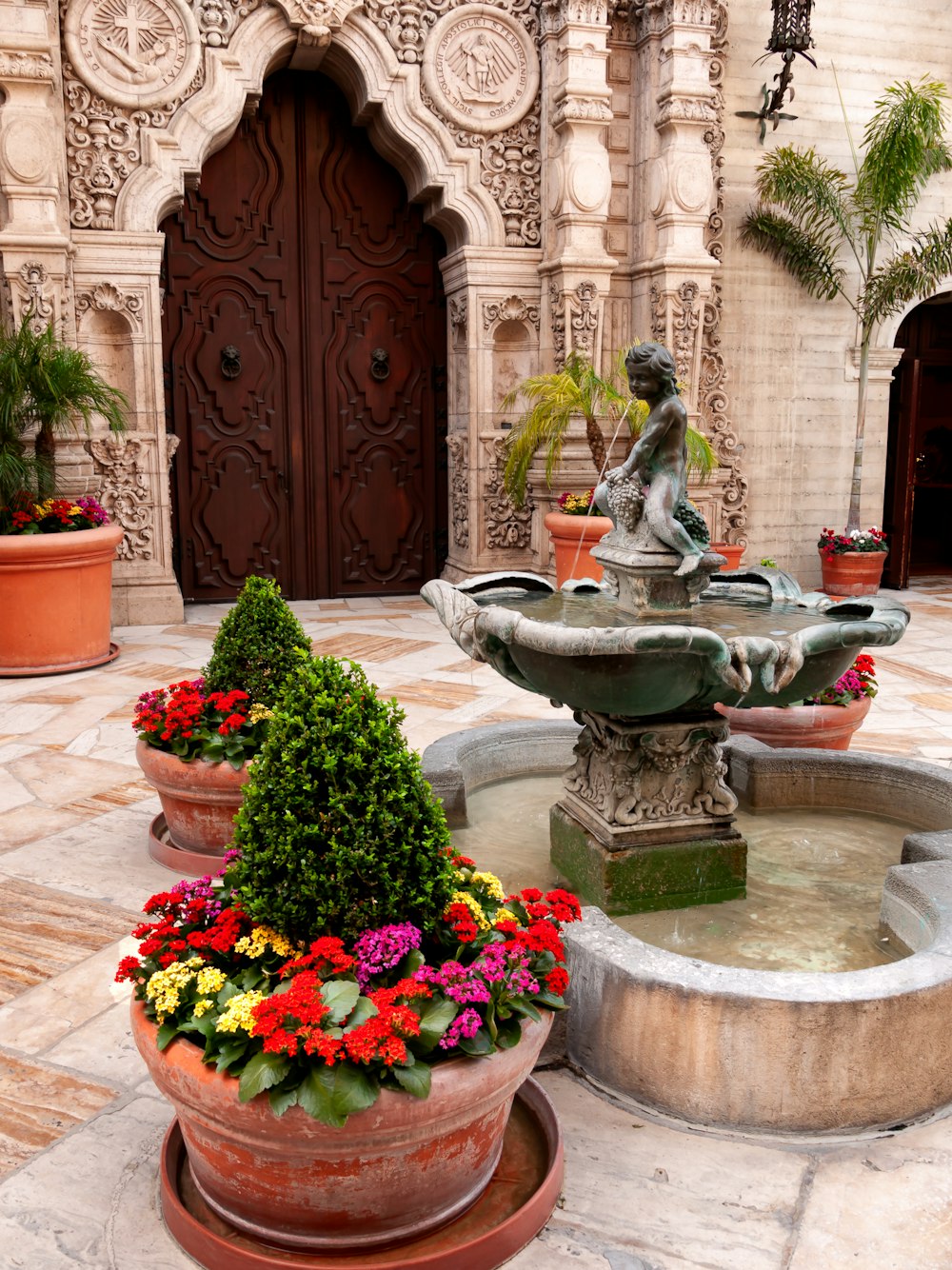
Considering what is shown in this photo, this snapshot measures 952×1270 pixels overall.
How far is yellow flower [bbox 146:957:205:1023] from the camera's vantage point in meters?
2.14

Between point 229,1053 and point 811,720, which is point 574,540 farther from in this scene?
point 229,1053

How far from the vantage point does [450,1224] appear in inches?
87.0

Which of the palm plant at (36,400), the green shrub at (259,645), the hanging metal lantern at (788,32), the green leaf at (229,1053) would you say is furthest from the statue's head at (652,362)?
the hanging metal lantern at (788,32)

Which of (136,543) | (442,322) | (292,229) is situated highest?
(292,229)

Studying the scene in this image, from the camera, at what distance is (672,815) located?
3529mm

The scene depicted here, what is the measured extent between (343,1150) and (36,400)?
625cm

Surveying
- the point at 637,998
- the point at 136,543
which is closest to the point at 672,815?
the point at 637,998

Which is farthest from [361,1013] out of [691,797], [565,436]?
[565,436]

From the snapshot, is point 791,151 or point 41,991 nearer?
point 41,991

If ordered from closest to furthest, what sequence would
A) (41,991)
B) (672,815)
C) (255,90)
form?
(41,991), (672,815), (255,90)

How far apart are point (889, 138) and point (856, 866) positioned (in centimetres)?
772

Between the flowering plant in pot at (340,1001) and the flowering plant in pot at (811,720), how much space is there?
266 cm

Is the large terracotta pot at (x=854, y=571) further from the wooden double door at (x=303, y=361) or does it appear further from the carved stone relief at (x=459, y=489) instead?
the wooden double door at (x=303, y=361)

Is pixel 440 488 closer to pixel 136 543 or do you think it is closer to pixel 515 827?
pixel 136 543
